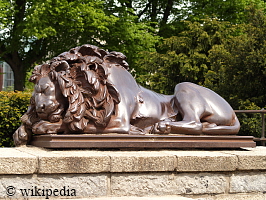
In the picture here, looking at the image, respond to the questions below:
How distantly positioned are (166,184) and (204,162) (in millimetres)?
474

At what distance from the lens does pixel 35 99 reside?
5.04 metres

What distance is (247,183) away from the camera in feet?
16.5

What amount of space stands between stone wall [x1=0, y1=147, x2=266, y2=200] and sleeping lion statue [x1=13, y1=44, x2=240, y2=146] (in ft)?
1.19

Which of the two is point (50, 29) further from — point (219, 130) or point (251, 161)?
point (251, 161)

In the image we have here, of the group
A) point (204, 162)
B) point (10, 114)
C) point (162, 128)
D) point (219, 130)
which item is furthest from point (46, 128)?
point (10, 114)

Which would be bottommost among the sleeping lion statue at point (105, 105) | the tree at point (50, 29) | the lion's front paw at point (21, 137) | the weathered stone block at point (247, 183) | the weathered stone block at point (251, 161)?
the weathered stone block at point (247, 183)

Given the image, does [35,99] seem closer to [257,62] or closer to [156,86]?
[257,62]

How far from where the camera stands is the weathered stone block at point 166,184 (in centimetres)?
452

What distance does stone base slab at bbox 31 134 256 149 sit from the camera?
15.6ft

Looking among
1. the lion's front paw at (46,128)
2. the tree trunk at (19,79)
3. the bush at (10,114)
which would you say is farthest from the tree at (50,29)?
the lion's front paw at (46,128)

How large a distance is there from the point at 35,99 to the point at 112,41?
54.1 feet

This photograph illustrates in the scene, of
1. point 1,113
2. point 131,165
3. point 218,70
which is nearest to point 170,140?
point 131,165

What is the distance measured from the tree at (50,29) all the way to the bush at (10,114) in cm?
860

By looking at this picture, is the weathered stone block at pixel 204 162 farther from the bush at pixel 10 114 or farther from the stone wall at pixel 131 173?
the bush at pixel 10 114
